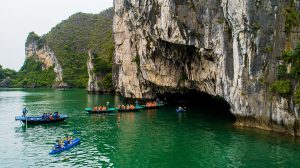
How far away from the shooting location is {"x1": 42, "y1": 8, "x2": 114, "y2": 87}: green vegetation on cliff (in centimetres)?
12875

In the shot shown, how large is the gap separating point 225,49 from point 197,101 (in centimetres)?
2969

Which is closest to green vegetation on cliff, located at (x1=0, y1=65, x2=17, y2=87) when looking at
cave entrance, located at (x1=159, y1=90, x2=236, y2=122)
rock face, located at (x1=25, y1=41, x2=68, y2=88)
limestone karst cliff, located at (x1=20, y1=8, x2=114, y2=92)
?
limestone karst cliff, located at (x1=20, y1=8, x2=114, y2=92)

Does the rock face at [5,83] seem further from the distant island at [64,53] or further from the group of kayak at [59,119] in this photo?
the group of kayak at [59,119]

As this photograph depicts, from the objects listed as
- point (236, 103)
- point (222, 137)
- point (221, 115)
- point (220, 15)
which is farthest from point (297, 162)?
point (221, 115)

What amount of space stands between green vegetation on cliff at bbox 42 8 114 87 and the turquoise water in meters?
82.5

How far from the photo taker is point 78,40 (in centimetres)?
14775

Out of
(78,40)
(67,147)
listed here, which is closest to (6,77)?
(78,40)

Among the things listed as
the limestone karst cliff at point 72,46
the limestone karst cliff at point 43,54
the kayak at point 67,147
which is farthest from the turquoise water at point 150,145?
the limestone karst cliff at point 43,54

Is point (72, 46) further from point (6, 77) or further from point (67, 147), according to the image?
point (67, 147)

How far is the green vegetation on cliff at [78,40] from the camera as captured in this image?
129 metres

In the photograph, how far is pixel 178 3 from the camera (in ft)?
130

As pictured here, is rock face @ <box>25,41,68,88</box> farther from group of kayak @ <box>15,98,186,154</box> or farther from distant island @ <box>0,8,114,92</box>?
group of kayak @ <box>15,98,186,154</box>

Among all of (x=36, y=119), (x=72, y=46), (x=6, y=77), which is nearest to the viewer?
(x=36, y=119)

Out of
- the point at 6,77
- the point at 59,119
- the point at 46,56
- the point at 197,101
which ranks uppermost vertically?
the point at 46,56
